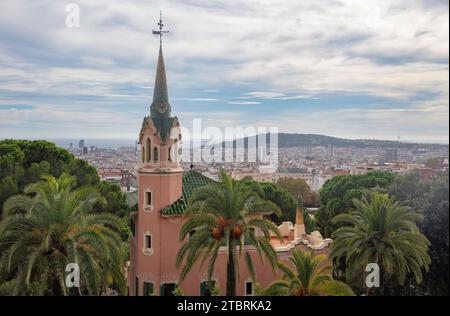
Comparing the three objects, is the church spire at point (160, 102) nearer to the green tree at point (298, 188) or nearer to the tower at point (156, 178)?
the tower at point (156, 178)

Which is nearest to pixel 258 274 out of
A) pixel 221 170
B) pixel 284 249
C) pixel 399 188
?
pixel 284 249

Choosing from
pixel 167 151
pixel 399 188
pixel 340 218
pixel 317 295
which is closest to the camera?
pixel 317 295

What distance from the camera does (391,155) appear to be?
44.4 m

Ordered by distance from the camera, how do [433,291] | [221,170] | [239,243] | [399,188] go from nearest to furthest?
1. [239,243]
2. [221,170]
3. [433,291]
4. [399,188]

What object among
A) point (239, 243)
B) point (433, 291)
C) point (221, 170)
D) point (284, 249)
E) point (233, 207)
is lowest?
point (433, 291)

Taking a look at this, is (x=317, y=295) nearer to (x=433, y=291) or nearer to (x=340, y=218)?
(x=340, y=218)

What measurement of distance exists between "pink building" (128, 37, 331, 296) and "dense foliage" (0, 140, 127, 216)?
711cm

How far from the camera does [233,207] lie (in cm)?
1792

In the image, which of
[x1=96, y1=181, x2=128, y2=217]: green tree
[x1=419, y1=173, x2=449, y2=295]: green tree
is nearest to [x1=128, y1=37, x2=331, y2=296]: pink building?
[x1=419, y1=173, x2=449, y2=295]: green tree

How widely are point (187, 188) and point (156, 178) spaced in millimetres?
1954

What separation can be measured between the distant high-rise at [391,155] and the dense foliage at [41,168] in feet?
81.7

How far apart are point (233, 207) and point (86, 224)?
5410 millimetres

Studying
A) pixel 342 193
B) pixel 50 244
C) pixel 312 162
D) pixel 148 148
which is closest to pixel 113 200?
pixel 148 148

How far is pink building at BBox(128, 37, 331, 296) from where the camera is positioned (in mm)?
21938
